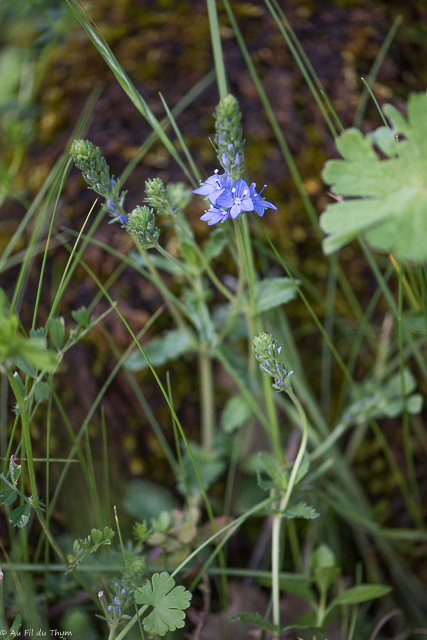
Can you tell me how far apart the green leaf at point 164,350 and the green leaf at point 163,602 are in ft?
2.20

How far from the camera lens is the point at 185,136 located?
77.0 inches

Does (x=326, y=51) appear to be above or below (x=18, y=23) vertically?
below

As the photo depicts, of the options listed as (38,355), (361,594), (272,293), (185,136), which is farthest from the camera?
(185,136)

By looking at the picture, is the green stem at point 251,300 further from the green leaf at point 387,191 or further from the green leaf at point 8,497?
the green leaf at point 8,497

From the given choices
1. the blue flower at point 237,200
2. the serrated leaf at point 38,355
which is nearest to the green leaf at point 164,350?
the blue flower at point 237,200

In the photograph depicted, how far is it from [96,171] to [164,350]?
705 mm

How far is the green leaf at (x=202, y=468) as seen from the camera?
5.19 ft

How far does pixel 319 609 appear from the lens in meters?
1.37

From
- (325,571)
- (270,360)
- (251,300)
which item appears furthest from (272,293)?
(325,571)

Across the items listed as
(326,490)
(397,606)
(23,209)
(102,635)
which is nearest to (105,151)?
(23,209)

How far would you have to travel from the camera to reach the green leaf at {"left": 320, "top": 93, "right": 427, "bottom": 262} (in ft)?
2.62

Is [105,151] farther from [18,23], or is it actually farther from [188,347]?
[18,23]

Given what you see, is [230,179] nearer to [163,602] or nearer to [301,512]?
[301,512]

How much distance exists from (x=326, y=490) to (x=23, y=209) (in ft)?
5.14
